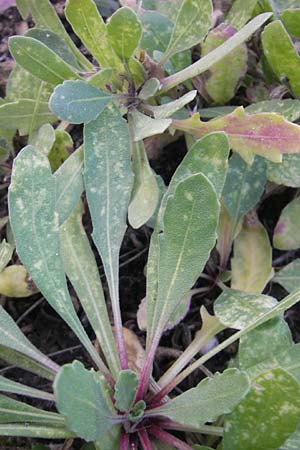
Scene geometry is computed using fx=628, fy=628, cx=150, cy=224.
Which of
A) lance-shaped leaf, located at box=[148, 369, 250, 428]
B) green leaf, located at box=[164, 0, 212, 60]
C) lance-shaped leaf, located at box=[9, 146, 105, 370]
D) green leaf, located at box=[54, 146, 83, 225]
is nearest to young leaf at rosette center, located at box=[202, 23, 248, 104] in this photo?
green leaf, located at box=[164, 0, 212, 60]

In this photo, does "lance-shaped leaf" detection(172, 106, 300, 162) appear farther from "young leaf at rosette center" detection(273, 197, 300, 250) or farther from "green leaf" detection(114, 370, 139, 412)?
"green leaf" detection(114, 370, 139, 412)

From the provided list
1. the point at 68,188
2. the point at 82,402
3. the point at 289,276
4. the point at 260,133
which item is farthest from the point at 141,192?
the point at 82,402

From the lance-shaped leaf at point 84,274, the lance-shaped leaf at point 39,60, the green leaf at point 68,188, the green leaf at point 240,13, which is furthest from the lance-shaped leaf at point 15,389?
the green leaf at point 240,13

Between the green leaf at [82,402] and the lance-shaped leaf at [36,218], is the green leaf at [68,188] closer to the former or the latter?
the lance-shaped leaf at [36,218]

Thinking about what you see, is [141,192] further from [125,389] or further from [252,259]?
[125,389]

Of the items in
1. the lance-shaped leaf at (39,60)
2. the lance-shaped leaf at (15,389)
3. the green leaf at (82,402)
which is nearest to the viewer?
the green leaf at (82,402)
